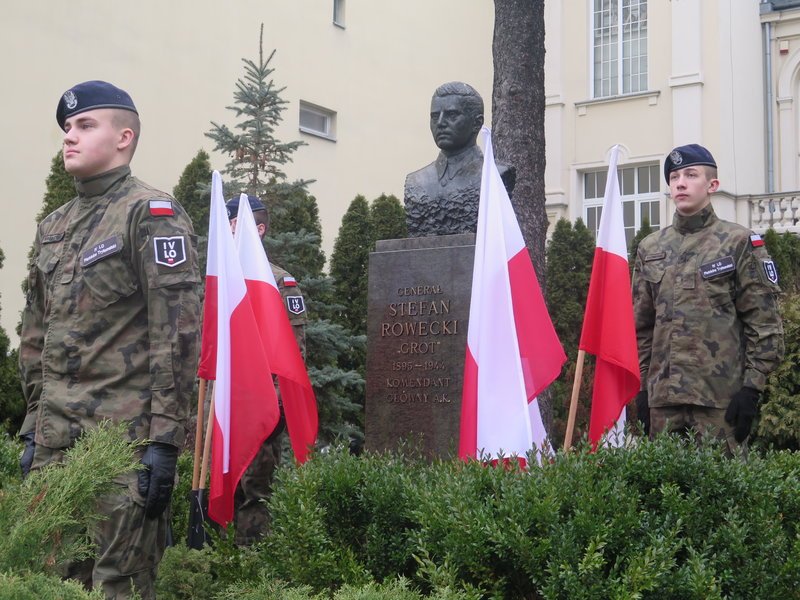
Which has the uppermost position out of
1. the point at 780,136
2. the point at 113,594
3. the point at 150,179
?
the point at 780,136

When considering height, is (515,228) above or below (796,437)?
above

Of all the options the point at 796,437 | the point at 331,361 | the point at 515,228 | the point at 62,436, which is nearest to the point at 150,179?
the point at 331,361

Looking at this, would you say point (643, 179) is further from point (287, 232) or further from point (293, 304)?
Result: point (293, 304)

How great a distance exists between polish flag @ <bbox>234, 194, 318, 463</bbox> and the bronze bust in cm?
84

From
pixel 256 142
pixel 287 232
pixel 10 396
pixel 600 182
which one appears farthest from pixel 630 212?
pixel 10 396

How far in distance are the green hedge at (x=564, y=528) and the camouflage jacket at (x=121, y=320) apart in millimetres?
724

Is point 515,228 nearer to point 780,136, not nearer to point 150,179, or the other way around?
point 150,179

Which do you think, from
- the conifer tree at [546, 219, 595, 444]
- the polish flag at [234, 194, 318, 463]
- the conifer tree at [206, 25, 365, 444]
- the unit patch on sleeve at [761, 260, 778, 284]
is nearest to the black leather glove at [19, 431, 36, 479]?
the polish flag at [234, 194, 318, 463]

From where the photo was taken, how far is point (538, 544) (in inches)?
144

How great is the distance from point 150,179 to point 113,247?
10.5m

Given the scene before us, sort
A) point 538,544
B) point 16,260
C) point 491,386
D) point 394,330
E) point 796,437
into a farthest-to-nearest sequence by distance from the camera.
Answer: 1. point 16,260
2. point 796,437
3. point 394,330
4. point 491,386
5. point 538,544

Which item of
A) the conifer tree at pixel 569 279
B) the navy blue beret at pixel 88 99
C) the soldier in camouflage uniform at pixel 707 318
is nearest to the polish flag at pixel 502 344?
the soldier in camouflage uniform at pixel 707 318

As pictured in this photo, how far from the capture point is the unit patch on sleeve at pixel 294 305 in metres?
6.86

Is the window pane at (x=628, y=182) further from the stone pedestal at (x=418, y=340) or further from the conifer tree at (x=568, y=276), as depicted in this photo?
the stone pedestal at (x=418, y=340)
